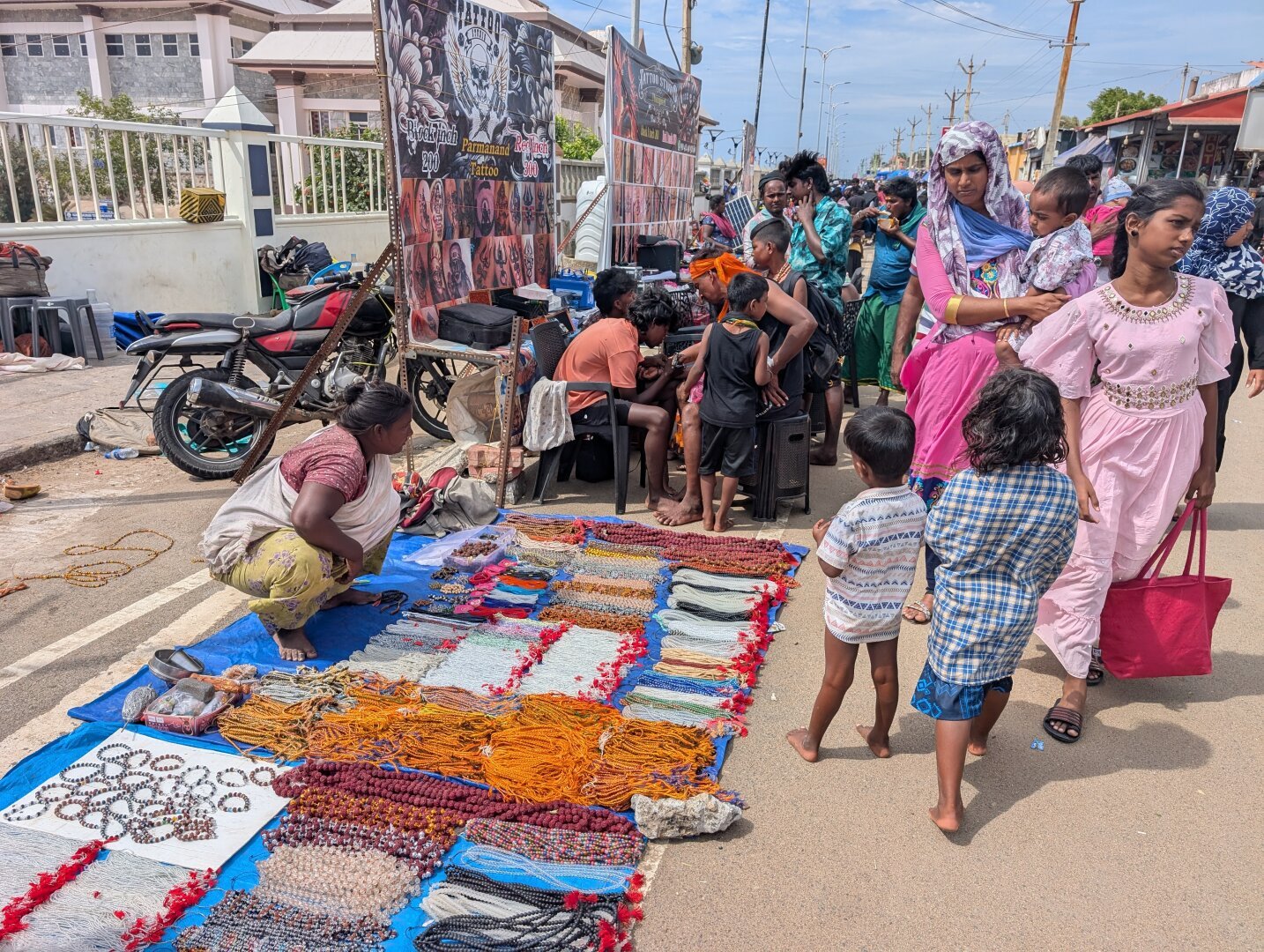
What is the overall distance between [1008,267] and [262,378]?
6.75m

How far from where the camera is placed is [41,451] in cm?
614

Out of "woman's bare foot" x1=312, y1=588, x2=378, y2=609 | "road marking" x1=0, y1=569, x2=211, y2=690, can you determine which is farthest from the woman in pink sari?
"road marking" x1=0, y1=569, x2=211, y2=690

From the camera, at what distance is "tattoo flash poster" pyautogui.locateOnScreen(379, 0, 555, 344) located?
18.3 ft

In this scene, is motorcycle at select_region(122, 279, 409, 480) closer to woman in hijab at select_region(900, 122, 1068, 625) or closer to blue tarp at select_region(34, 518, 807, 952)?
blue tarp at select_region(34, 518, 807, 952)

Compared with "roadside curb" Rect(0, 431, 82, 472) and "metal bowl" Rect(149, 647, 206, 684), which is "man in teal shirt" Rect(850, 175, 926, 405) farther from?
"roadside curb" Rect(0, 431, 82, 472)

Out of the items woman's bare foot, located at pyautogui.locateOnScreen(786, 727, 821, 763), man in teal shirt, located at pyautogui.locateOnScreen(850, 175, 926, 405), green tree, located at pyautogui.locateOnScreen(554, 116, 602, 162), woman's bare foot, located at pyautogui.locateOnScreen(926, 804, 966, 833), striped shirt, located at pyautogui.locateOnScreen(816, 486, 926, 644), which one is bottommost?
woman's bare foot, located at pyautogui.locateOnScreen(786, 727, 821, 763)

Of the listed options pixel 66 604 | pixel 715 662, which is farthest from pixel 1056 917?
pixel 66 604

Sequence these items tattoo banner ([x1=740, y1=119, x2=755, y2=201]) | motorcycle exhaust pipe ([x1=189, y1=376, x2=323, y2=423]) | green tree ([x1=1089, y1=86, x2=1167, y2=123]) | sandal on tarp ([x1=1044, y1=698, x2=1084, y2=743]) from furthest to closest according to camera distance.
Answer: green tree ([x1=1089, y1=86, x2=1167, y2=123])
tattoo banner ([x1=740, y1=119, x2=755, y2=201])
motorcycle exhaust pipe ([x1=189, y1=376, x2=323, y2=423])
sandal on tarp ([x1=1044, y1=698, x2=1084, y2=743])

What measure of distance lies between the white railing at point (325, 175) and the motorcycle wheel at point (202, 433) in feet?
21.0

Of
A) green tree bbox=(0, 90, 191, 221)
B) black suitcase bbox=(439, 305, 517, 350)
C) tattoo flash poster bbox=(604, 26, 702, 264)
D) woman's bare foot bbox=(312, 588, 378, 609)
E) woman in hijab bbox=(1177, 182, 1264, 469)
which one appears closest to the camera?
woman's bare foot bbox=(312, 588, 378, 609)

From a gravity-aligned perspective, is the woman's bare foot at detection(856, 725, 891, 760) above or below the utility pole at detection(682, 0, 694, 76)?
below

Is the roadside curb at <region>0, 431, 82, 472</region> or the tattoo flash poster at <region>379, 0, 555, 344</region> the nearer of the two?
the tattoo flash poster at <region>379, 0, 555, 344</region>

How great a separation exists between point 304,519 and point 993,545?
2382 millimetres

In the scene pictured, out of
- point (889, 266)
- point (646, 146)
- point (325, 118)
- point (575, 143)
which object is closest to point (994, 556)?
point (889, 266)
